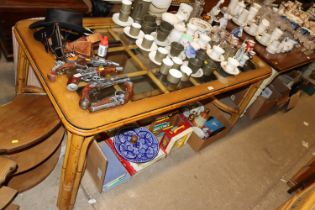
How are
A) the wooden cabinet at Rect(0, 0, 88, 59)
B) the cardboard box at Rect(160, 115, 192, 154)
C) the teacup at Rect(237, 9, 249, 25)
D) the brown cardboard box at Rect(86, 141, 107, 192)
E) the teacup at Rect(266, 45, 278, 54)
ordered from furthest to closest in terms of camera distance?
the teacup at Rect(237, 9, 249, 25)
the teacup at Rect(266, 45, 278, 54)
the cardboard box at Rect(160, 115, 192, 154)
the wooden cabinet at Rect(0, 0, 88, 59)
the brown cardboard box at Rect(86, 141, 107, 192)

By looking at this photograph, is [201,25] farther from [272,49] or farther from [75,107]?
[75,107]

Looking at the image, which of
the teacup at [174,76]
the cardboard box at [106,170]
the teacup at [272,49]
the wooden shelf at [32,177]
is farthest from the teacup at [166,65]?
the teacup at [272,49]

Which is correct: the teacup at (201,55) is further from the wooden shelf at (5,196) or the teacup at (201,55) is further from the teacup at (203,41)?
the wooden shelf at (5,196)

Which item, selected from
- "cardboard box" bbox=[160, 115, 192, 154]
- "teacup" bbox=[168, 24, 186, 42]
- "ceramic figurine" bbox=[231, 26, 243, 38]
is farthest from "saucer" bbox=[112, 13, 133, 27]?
"ceramic figurine" bbox=[231, 26, 243, 38]

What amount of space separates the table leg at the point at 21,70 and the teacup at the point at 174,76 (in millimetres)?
814

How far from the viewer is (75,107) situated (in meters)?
1.09

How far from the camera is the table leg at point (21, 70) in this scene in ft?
4.87

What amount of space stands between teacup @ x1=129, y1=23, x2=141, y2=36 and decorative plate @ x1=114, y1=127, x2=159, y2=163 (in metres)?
0.68

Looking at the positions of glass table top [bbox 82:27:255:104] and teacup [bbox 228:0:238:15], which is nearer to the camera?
glass table top [bbox 82:27:255:104]

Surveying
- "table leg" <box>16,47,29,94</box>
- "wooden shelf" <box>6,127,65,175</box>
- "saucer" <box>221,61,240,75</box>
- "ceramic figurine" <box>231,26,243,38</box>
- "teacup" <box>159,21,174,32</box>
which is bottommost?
"wooden shelf" <box>6,127,65,175</box>

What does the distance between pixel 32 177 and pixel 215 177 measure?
128 cm

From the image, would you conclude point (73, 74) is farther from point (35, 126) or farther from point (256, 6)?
point (256, 6)

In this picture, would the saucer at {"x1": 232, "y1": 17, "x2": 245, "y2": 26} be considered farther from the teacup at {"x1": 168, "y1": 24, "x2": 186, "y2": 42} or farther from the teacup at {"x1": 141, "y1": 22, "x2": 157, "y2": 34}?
the teacup at {"x1": 141, "y1": 22, "x2": 157, "y2": 34}

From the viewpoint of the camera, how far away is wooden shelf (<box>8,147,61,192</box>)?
4.91 ft
